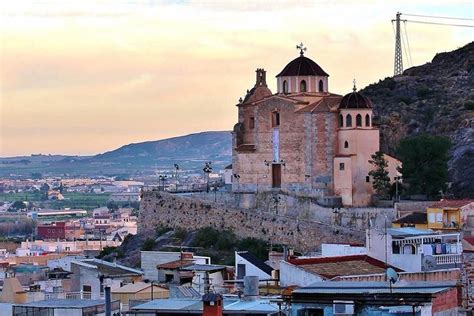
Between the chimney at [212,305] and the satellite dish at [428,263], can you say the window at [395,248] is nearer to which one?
the satellite dish at [428,263]

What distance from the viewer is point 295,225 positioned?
63.1 metres

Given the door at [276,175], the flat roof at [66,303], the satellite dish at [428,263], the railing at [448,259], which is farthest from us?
the door at [276,175]

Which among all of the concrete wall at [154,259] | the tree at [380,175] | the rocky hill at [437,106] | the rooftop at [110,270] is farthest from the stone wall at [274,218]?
the rooftop at [110,270]

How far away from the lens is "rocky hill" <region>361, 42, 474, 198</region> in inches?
2933

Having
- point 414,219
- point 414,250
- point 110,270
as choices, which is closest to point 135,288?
point 414,250

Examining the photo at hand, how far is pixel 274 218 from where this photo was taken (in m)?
64.6

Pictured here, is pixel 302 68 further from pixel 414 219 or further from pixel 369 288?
pixel 369 288

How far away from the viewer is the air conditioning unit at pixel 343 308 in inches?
905

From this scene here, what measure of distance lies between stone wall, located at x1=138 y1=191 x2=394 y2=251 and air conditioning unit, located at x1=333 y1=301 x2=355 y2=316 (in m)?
33.9

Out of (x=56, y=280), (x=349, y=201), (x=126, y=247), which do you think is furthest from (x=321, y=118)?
(x=56, y=280)

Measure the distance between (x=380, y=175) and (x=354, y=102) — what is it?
311 cm

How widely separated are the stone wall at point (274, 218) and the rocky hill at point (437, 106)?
766 cm

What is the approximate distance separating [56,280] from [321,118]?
26345 millimetres

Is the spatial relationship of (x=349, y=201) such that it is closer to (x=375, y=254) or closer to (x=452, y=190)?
(x=452, y=190)
